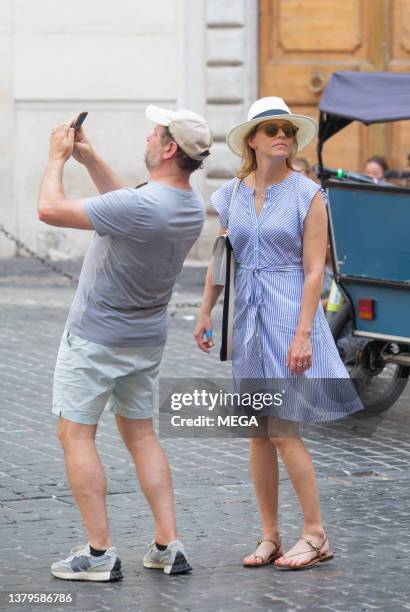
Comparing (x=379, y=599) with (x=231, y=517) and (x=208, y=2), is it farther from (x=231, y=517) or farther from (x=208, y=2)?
(x=208, y=2)

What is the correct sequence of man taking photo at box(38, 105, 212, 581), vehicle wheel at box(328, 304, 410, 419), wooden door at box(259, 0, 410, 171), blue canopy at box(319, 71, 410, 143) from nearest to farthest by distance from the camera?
man taking photo at box(38, 105, 212, 581), vehicle wheel at box(328, 304, 410, 419), blue canopy at box(319, 71, 410, 143), wooden door at box(259, 0, 410, 171)

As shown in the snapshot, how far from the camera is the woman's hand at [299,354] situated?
582 centimetres

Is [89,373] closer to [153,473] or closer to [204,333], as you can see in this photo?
[153,473]

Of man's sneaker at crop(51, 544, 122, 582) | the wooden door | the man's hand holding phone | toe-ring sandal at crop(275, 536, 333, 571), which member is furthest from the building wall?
man's sneaker at crop(51, 544, 122, 582)

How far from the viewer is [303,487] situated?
232 inches

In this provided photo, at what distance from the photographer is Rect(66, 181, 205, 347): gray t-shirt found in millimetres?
5574

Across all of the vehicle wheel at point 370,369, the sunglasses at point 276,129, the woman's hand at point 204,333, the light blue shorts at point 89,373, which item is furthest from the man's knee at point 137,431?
the vehicle wheel at point 370,369

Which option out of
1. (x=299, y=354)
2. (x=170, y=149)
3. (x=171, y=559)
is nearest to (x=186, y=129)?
(x=170, y=149)

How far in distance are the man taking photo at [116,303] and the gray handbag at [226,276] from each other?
0.93ft

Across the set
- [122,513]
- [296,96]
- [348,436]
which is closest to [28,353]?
[348,436]

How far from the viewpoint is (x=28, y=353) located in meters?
11.0

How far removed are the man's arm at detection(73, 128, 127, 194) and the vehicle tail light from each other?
122 inches

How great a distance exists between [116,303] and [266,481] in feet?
2.97

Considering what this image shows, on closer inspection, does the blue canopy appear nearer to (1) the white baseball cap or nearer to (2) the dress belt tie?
(2) the dress belt tie
